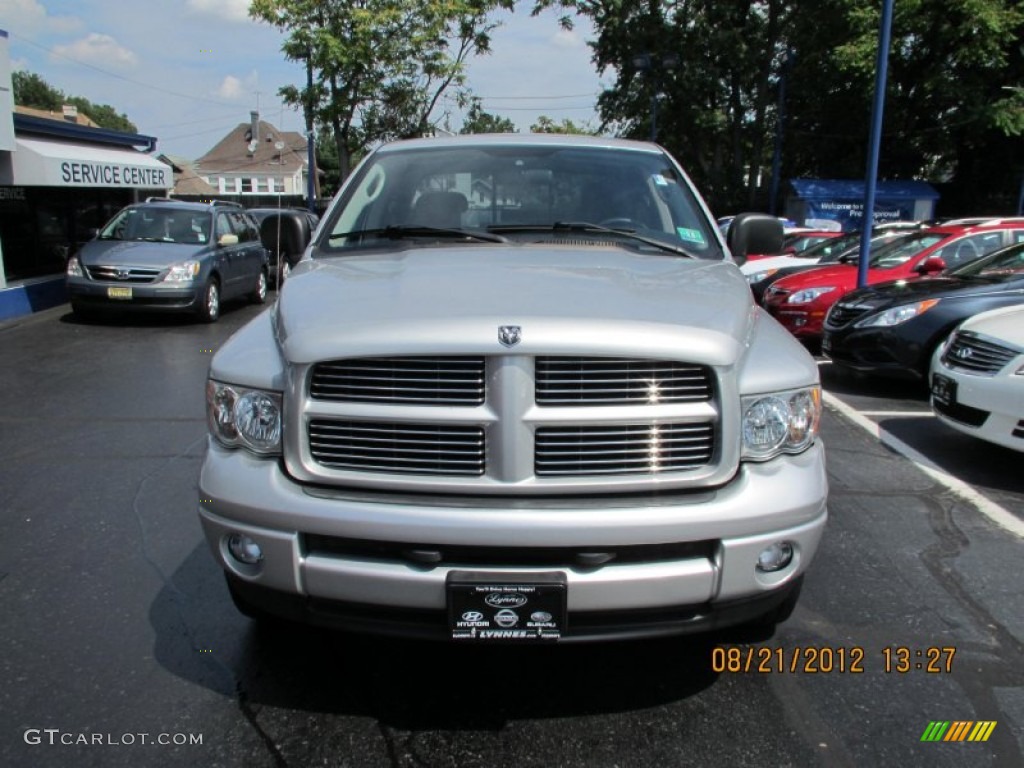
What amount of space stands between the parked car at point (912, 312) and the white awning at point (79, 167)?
12.0m

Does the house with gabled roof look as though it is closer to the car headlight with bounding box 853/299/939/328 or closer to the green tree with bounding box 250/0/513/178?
the green tree with bounding box 250/0/513/178

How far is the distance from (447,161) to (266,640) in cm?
230

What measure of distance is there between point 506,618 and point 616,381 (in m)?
0.74

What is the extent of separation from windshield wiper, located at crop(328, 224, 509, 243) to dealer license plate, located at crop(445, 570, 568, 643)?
1620 millimetres

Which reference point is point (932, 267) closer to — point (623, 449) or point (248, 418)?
point (623, 449)

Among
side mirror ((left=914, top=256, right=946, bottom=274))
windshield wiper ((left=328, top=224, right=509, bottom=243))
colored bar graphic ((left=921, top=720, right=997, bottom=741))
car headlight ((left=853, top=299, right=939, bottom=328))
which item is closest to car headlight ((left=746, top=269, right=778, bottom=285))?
side mirror ((left=914, top=256, right=946, bottom=274))

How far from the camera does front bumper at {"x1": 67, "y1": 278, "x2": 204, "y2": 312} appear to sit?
11711 millimetres

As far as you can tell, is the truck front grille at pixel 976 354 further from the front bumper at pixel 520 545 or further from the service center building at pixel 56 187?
the service center building at pixel 56 187

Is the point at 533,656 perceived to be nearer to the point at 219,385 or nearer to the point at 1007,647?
the point at 219,385

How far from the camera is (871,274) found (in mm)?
10352

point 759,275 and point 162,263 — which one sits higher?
point 162,263

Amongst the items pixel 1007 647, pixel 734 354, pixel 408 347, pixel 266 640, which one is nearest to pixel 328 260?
pixel 408 347

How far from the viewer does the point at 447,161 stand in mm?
4023

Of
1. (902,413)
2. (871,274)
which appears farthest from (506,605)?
(871,274)
